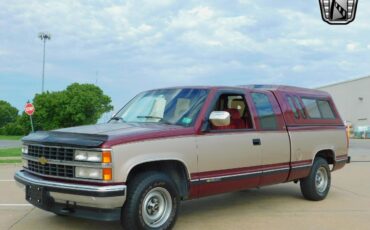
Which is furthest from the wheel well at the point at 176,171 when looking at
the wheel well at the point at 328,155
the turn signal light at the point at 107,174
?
the wheel well at the point at 328,155

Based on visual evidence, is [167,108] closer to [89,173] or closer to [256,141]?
[256,141]

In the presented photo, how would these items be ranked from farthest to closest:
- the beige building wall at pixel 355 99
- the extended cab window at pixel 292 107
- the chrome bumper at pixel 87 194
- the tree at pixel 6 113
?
1. the tree at pixel 6 113
2. the beige building wall at pixel 355 99
3. the extended cab window at pixel 292 107
4. the chrome bumper at pixel 87 194

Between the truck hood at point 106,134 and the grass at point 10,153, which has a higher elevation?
the truck hood at point 106,134

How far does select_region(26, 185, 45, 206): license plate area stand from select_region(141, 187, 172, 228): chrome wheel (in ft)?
4.00

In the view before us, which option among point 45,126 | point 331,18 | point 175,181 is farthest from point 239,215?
point 45,126

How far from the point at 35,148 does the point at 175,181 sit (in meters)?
1.87

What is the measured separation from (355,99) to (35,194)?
56570mm

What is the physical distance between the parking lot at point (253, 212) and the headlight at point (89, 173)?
47.6 inches

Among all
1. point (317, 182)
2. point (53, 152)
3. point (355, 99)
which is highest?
point (355, 99)

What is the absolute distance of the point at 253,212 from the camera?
7770 millimetres

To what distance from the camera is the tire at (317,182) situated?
28.7 feet

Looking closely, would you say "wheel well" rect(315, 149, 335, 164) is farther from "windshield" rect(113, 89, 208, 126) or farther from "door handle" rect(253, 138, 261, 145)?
"windshield" rect(113, 89, 208, 126)

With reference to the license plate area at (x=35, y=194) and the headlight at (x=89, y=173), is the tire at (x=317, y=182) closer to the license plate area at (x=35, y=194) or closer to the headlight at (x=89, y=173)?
the headlight at (x=89, y=173)

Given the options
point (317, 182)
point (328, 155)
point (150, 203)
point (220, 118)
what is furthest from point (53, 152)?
point (328, 155)
